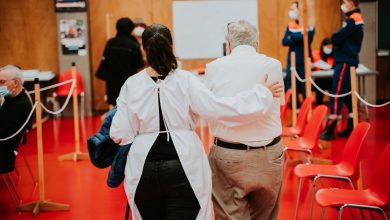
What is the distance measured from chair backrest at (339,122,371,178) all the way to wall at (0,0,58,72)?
785cm

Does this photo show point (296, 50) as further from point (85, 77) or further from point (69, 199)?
point (69, 199)

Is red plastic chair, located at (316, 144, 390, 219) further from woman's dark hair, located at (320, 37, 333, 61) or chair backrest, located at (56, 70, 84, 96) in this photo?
chair backrest, located at (56, 70, 84, 96)

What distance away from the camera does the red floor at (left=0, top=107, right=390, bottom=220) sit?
4.84 m

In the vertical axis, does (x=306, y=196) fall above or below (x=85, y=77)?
below

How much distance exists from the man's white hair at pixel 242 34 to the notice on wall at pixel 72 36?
797 centimetres

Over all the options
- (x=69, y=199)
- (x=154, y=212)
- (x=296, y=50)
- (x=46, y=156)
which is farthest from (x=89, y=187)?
(x=296, y=50)

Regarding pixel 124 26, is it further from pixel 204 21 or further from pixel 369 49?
pixel 369 49

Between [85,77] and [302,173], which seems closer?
[302,173]

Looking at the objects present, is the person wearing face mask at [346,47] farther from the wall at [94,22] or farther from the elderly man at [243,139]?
the elderly man at [243,139]

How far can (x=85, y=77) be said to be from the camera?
1073 centimetres

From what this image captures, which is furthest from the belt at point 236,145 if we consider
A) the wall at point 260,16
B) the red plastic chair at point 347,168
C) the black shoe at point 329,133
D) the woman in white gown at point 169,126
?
the wall at point 260,16

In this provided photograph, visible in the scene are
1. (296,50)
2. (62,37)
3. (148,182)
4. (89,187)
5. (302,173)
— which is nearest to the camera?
(148,182)

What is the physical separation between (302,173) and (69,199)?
230cm

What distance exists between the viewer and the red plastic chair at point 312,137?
501 cm
